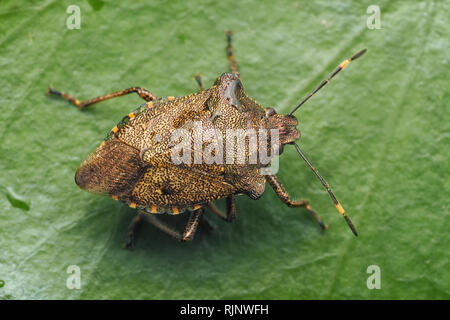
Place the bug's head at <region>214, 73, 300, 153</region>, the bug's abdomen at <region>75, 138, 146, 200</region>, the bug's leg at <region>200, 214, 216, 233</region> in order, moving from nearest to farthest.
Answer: the bug's abdomen at <region>75, 138, 146, 200</region> < the bug's head at <region>214, 73, 300, 153</region> < the bug's leg at <region>200, 214, 216, 233</region>

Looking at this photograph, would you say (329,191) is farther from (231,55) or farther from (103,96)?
(103,96)

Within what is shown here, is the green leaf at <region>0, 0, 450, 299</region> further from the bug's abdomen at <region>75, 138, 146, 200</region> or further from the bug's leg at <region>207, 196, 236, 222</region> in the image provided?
the bug's abdomen at <region>75, 138, 146, 200</region>

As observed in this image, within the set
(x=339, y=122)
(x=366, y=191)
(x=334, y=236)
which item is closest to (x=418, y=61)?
(x=339, y=122)

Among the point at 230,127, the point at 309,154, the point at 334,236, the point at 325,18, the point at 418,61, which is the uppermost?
the point at 325,18

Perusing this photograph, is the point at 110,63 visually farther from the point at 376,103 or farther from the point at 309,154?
the point at 376,103

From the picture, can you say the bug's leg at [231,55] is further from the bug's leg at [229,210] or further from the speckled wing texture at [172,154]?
Answer: the bug's leg at [229,210]

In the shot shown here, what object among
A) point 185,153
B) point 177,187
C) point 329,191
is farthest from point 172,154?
point 329,191

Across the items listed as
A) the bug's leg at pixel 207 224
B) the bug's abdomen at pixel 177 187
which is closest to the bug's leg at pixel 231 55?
the bug's abdomen at pixel 177 187

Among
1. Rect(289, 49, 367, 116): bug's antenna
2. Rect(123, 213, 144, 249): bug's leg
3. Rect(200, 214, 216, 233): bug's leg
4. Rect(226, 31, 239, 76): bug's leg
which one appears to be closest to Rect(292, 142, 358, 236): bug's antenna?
Rect(289, 49, 367, 116): bug's antenna
